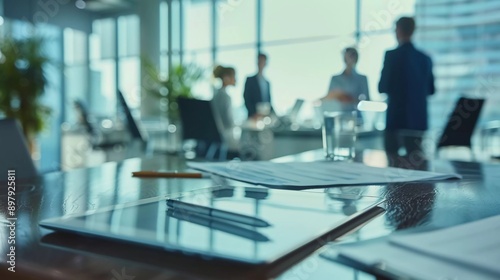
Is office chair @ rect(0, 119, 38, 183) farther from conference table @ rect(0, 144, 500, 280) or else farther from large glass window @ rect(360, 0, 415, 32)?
large glass window @ rect(360, 0, 415, 32)

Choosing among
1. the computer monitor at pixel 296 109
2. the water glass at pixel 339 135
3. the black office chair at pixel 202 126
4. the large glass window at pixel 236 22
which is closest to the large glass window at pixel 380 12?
the computer monitor at pixel 296 109

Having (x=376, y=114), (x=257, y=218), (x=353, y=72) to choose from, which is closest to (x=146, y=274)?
(x=257, y=218)

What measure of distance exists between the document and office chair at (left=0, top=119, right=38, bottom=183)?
0.73m

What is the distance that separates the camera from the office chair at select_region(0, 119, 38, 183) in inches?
32.5

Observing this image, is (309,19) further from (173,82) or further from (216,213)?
(216,213)

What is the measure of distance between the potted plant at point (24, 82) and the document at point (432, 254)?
17.9 feet

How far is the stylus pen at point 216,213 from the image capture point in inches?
13.0

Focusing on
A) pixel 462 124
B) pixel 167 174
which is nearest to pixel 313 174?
pixel 167 174

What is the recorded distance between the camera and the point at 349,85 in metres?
2.80

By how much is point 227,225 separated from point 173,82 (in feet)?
19.5

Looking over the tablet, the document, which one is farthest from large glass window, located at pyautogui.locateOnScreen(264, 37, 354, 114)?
the document

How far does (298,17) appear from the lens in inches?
222

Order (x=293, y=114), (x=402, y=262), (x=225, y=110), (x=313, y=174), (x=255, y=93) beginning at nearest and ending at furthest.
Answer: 1. (x=402, y=262)
2. (x=313, y=174)
3. (x=225, y=110)
4. (x=255, y=93)
5. (x=293, y=114)

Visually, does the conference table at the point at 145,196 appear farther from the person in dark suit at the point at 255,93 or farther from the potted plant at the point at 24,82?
the potted plant at the point at 24,82
